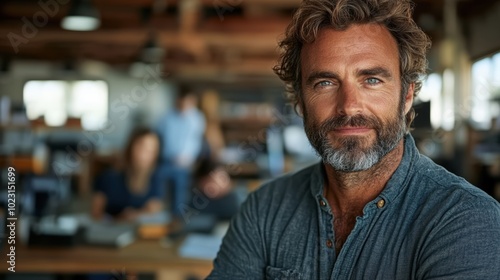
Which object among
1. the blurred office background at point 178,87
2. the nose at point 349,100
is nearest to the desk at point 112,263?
the blurred office background at point 178,87

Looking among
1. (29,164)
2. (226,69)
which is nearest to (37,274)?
(29,164)

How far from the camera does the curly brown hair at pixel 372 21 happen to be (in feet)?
4.66

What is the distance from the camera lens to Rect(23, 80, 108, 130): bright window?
11.6 metres

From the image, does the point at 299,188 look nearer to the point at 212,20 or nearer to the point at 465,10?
the point at 465,10

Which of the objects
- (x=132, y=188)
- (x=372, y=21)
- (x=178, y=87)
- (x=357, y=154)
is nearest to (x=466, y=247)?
Answer: (x=357, y=154)

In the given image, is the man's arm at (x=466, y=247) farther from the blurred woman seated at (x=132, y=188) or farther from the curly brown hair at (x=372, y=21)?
the blurred woman seated at (x=132, y=188)

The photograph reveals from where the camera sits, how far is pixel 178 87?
44.3ft

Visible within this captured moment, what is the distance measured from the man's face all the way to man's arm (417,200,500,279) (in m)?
0.24

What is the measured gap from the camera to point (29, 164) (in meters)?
6.09

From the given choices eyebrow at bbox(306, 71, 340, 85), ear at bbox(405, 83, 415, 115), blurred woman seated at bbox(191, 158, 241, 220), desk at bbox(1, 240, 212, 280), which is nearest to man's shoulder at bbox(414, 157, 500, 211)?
ear at bbox(405, 83, 415, 115)

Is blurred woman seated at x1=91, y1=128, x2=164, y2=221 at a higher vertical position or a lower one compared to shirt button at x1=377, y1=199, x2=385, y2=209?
higher

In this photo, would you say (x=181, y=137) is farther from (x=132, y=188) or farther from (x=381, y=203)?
(x=381, y=203)

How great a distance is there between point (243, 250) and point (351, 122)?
465mm

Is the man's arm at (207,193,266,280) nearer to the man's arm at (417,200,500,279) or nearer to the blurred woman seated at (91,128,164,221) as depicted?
the man's arm at (417,200,500,279)
